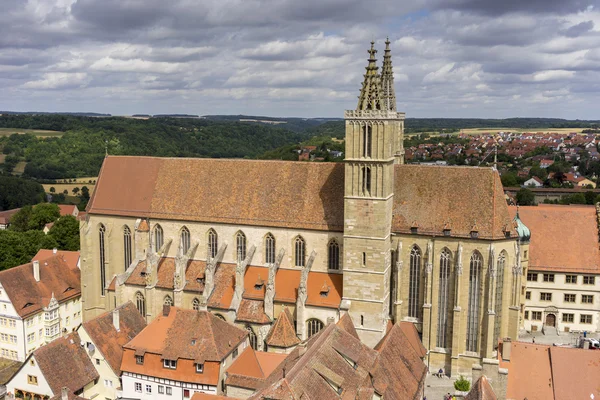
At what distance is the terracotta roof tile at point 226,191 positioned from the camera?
159ft

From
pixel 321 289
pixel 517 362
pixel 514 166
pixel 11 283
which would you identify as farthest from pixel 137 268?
pixel 514 166

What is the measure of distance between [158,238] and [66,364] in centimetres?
1526

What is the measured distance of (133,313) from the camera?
156 ft

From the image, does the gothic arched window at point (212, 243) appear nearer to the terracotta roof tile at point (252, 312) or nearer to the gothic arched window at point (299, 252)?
the terracotta roof tile at point (252, 312)

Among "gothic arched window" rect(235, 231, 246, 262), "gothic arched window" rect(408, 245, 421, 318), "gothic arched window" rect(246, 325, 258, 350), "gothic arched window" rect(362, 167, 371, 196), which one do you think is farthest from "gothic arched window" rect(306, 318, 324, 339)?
"gothic arched window" rect(362, 167, 371, 196)

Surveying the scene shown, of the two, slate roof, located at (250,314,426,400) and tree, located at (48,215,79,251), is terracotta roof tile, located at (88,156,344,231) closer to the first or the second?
slate roof, located at (250,314,426,400)

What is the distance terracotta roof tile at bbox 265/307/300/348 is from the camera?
1727 inches

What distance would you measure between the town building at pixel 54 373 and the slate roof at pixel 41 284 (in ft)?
41.3

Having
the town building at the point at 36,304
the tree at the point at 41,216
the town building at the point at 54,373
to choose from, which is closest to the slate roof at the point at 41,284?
the town building at the point at 36,304

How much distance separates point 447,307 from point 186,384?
2217 centimetres

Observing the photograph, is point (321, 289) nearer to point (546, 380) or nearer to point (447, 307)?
point (447, 307)

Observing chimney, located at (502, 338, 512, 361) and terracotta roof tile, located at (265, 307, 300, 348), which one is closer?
chimney, located at (502, 338, 512, 361)

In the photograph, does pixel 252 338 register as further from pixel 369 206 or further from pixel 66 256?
pixel 66 256

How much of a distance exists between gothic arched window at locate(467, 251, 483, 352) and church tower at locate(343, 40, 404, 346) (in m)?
6.92
